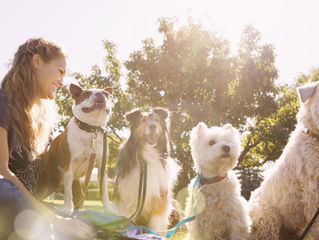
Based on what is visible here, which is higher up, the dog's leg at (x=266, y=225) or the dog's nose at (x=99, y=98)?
the dog's nose at (x=99, y=98)

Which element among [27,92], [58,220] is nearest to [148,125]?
[27,92]

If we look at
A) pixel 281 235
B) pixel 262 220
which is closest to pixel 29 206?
pixel 262 220

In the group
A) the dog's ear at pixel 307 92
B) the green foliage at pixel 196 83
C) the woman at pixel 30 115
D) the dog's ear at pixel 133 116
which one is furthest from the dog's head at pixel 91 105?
the green foliage at pixel 196 83

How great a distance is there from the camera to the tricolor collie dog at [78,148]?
3988 millimetres

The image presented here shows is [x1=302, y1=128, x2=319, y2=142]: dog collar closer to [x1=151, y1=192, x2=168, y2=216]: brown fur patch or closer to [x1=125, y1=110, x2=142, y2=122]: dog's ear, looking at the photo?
[x1=151, y1=192, x2=168, y2=216]: brown fur patch

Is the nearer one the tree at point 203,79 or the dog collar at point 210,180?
the dog collar at point 210,180

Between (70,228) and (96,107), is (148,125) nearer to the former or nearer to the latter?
(96,107)

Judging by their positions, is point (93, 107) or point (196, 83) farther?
point (196, 83)

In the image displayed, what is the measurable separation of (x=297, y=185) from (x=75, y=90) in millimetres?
3011

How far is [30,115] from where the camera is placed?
3363 millimetres

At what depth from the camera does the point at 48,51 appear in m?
3.47

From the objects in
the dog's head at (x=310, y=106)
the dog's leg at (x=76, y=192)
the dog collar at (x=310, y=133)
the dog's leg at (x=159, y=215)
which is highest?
the dog's head at (x=310, y=106)

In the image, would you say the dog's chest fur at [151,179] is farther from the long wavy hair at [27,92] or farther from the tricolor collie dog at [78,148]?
the long wavy hair at [27,92]

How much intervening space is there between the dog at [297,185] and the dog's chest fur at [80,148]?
224cm
